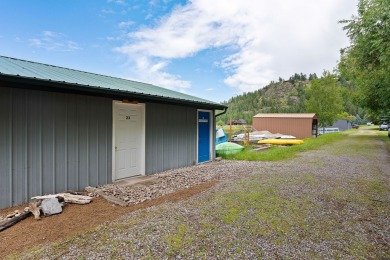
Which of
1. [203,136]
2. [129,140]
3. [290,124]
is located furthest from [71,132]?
[290,124]

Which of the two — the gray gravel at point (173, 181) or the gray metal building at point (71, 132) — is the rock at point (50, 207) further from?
the gray gravel at point (173, 181)

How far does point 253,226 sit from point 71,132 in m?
3.85

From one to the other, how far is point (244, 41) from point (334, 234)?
15406mm

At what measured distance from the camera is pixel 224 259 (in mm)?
2336

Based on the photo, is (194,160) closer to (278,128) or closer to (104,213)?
(104,213)

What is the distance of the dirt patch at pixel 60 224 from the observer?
2686mm

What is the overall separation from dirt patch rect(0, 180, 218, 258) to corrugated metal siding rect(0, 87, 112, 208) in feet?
1.68

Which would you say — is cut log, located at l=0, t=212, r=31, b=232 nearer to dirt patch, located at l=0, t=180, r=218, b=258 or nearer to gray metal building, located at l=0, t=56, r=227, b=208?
dirt patch, located at l=0, t=180, r=218, b=258

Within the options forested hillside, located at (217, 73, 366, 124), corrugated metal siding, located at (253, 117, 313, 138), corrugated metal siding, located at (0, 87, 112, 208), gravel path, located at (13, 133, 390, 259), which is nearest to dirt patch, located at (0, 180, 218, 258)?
gravel path, located at (13, 133, 390, 259)

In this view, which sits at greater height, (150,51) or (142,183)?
(150,51)

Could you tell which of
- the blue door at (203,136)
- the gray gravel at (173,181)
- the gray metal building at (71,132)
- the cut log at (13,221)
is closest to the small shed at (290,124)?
the blue door at (203,136)

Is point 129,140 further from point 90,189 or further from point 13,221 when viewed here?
point 13,221

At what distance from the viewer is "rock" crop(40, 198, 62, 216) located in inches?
137

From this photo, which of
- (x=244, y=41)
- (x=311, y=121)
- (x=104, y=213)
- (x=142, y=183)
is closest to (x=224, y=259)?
(x=104, y=213)
